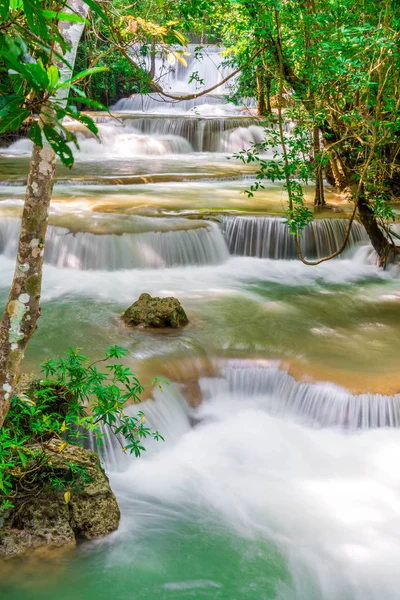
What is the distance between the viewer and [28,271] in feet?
8.62

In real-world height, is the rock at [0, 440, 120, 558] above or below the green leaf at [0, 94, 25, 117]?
below

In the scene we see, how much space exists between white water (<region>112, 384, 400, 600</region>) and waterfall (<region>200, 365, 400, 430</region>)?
0.07m

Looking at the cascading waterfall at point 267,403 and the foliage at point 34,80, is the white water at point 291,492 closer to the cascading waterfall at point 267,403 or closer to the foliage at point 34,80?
the cascading waterfall at point 267,403

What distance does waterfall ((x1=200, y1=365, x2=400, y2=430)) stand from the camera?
5336 millimetres

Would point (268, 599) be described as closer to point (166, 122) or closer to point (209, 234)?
point (209, 234)

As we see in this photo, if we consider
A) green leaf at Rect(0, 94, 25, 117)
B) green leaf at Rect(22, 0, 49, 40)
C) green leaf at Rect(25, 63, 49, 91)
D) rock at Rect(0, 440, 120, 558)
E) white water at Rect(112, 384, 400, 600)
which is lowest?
white water at Rect(112, 384, 400, 600)

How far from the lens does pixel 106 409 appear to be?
3.85 metres

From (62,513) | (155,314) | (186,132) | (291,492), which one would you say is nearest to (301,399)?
(291,492)

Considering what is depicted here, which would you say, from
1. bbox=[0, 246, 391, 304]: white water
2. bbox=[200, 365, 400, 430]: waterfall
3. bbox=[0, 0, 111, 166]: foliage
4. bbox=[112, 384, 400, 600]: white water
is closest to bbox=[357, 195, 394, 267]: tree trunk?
bbox=[0, 246, 391, 304]: white water

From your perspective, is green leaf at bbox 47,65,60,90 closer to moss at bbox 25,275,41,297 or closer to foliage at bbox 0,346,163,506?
moss at bbox 25,275,41,297

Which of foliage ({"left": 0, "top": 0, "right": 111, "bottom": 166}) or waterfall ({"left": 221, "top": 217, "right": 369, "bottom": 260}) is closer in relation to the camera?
foliage ({"left": 0, "top": 0, "right": 111, "bottom": 166})

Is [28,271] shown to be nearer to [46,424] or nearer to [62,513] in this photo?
[46,424]

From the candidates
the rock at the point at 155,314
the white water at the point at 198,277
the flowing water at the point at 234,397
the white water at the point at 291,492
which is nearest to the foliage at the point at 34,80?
the flowing water at the point at 234,397

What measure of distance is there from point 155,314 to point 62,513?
2994mm
